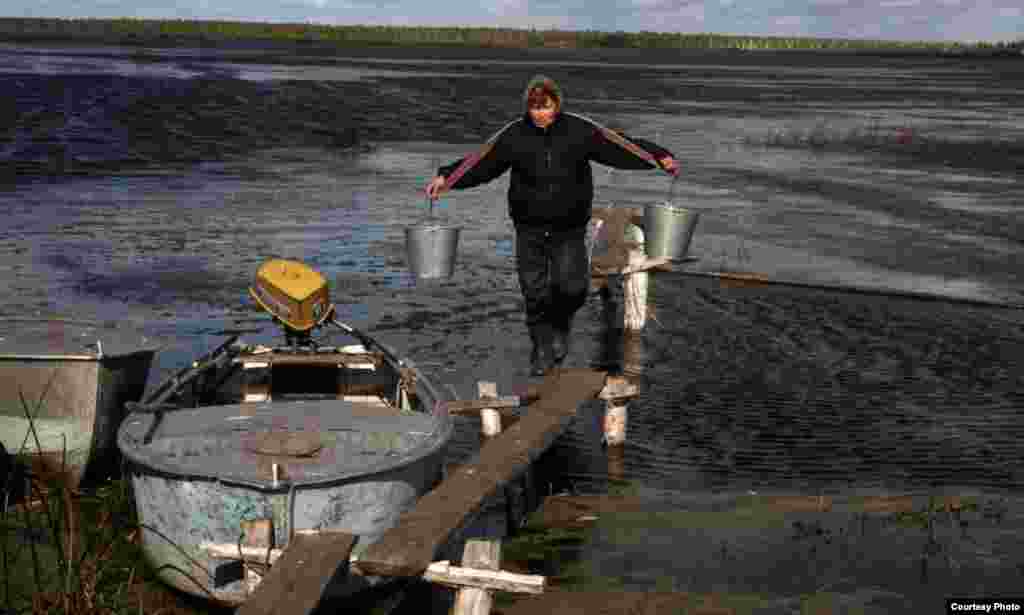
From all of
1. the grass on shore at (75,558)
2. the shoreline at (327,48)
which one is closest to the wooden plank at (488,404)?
the grass on shore at (75,558)

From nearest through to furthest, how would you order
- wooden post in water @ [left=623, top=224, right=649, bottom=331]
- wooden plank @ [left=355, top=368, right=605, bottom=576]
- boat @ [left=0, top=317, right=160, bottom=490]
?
1. wooden plank @ [left=355, top=368, right=605, bottom=576]
2. boat @ [left=0, top=317, right=160, bottom=490]
3. wooden post in water @ [left=623, top=224, right=649, bottom=331]

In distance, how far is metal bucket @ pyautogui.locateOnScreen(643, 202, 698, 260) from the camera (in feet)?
35.1

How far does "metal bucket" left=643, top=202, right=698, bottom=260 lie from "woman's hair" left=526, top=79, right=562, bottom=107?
1.96m

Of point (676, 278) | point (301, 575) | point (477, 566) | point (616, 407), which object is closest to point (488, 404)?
point (616, 407)

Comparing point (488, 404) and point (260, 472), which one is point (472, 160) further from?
point (260, 472)

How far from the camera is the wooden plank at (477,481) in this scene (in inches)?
235

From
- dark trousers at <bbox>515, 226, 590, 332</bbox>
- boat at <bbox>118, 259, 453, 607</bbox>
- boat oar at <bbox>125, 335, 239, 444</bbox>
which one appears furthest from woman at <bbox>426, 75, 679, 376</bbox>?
boat oar at <bbox>125, 335, 239, 444</bbox>

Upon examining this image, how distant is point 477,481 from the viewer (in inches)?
278

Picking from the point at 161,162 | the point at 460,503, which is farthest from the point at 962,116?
the point at 460,503

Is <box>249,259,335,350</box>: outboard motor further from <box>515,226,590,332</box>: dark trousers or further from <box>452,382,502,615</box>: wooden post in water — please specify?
<box>452,382,502,615</box>: wooden post in water

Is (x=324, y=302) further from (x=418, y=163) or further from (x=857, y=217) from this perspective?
(x=418, y=163)

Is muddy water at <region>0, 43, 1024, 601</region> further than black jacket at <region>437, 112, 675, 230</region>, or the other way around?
muddy water at <region>0, 43, 1024, 601</region>

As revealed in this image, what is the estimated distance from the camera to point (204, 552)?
6.22 metres

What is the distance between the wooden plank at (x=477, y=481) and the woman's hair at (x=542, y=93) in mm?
1692
